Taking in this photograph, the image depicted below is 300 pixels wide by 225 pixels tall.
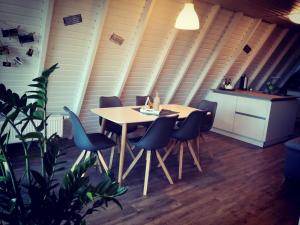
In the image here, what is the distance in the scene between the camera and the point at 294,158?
11.6ft

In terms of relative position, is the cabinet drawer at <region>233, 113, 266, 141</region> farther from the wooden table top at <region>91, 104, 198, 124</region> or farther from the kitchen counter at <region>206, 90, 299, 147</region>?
the wooden table top at <region>91, 104, 198, 124</region>

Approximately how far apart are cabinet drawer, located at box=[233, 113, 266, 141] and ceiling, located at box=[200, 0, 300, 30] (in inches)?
72.8

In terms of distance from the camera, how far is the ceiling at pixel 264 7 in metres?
3.89

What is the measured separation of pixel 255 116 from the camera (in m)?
5.14

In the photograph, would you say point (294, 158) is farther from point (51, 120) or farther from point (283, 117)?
point (51, 120)

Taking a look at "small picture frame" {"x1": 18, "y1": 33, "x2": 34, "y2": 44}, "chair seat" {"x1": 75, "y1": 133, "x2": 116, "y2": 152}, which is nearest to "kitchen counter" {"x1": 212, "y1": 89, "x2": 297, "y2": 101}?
"chair seat" {"x1": 75, "y1": 133, "x2": 116, "y2": 152}

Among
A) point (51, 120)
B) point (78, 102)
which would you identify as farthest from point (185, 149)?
point (51, 120)

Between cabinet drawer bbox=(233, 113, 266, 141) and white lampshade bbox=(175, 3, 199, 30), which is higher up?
white lampshade bbox=(175, 3, 199, 30)

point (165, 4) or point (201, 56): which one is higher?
point (165, 4)

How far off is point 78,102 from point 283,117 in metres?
3.92

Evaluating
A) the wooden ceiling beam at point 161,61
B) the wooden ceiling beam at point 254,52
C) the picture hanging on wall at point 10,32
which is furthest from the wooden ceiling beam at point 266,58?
the picture hanging on wall at point 10,32

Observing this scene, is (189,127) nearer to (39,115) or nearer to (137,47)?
(137,47)

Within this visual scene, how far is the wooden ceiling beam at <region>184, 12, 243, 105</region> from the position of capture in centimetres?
480

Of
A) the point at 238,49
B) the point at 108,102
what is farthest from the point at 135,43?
the point at 238,49
